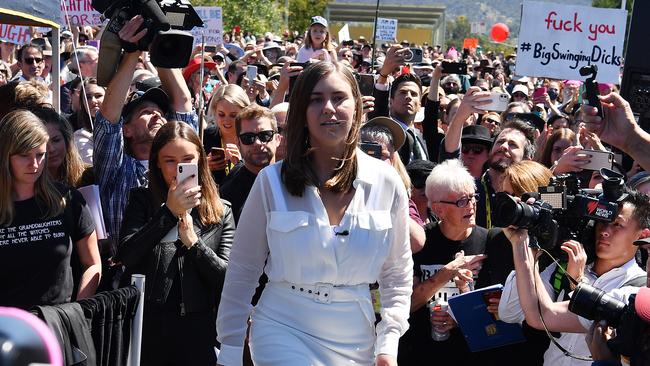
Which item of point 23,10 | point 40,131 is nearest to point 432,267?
point 40,131

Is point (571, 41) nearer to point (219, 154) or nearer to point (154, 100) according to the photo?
point (219, 154)

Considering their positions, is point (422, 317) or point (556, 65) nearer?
point (422, 317)

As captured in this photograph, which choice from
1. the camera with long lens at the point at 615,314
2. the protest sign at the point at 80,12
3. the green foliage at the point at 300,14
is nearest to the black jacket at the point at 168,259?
the camera with long lens at the point at 615,314

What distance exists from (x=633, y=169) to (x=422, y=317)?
134 inches

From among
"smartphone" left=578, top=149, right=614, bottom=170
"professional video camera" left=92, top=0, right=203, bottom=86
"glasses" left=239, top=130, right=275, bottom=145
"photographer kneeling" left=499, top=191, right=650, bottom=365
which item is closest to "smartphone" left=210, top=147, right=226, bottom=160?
"glasses" left=239, top=130, right=275, bottom=145

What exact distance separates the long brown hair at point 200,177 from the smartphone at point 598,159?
7.09 ft

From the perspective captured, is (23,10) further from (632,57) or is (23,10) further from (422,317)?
(632,57)

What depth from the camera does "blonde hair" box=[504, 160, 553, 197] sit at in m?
5.37

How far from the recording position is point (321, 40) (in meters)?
13.8

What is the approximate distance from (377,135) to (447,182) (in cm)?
83

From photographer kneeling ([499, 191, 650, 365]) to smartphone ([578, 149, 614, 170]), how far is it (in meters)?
1.12

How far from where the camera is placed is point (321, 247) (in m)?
3.68

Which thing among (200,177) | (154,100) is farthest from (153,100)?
(200,177)

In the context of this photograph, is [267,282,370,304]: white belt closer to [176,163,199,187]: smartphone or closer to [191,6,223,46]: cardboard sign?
[176,163,199,187]: smartphone
